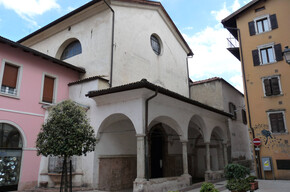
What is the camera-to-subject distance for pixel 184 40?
64.9 ft

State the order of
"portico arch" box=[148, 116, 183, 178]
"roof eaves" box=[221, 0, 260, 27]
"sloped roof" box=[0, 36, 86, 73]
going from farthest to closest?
"roof eaves" box=[221, 0, 260, 27], "portico arch" box=[148, 116, 183, 178], "sloped roof" box=[0, 36, 86, 73]

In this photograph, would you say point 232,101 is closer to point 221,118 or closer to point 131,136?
point 221,118

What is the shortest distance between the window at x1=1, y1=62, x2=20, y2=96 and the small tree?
4.13 m

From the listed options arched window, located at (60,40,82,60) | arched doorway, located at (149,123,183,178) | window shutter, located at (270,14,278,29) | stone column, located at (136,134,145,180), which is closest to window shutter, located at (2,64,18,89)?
arched window, located at (60,40,82,60)

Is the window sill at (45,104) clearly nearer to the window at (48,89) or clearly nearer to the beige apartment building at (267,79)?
the window at (48,89)

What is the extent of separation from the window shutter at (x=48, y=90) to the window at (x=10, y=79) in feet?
4.31

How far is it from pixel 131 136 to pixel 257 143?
7356mm

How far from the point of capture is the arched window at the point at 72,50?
14174mm

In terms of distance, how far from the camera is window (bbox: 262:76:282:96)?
14.0 m

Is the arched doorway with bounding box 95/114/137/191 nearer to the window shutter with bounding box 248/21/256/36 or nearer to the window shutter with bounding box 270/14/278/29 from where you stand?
the window shutter with bounding box 248/21/256/36

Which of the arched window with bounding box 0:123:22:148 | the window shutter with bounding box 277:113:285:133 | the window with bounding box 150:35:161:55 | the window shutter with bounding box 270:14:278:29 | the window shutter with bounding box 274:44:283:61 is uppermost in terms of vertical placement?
the window shutter with bounding box 270:14:278:29

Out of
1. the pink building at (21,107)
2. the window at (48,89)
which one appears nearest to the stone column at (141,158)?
the pink building at (21,107)

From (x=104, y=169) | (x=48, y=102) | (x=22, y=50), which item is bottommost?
(x=104, y=169)

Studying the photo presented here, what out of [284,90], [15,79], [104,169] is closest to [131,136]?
[104,169]
